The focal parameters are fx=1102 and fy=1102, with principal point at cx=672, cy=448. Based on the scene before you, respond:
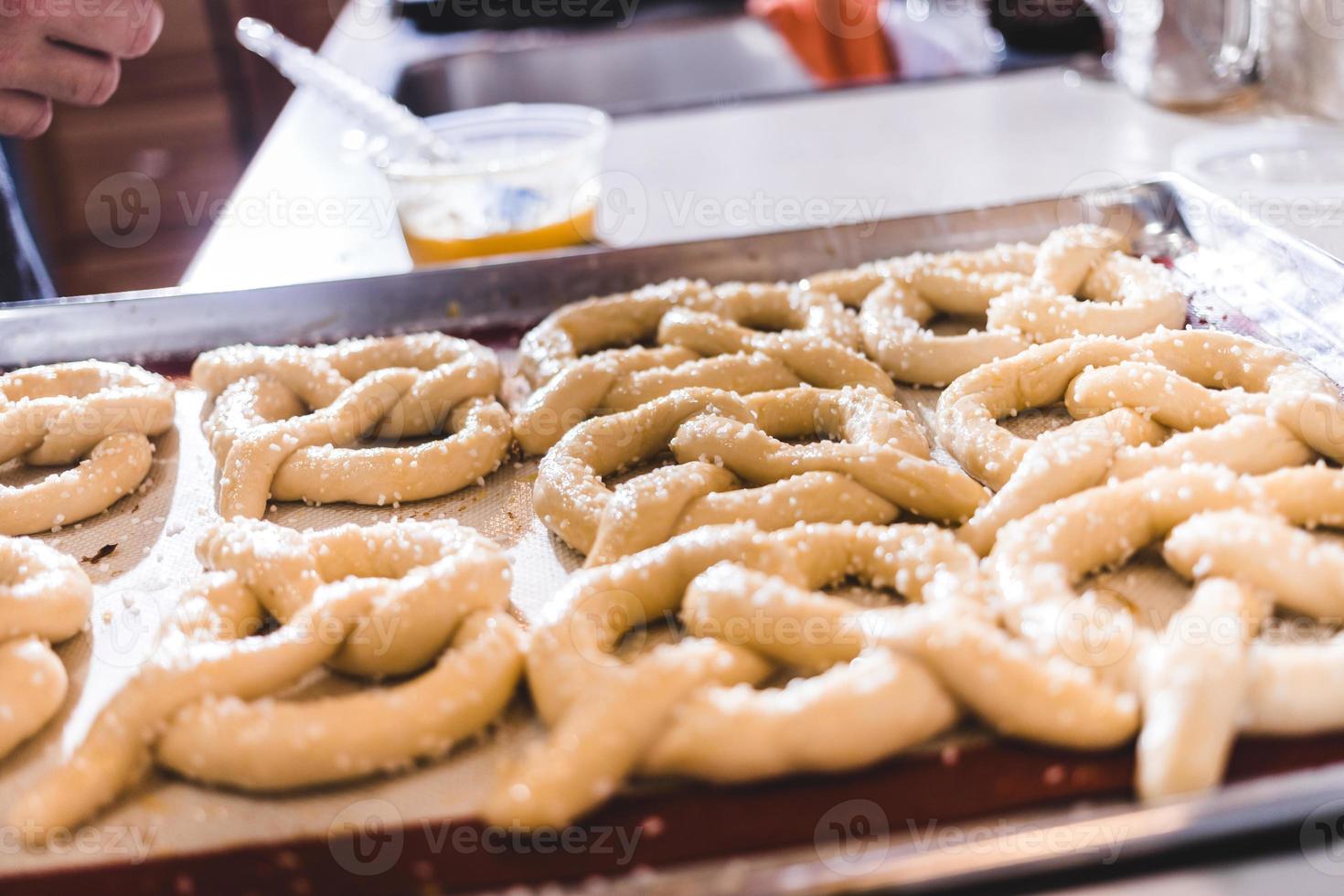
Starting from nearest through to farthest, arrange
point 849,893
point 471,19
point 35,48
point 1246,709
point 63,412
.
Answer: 1. point 849,893
2. point 1246,709
3. point 63,412
4. point 35,48
5. point 471,19

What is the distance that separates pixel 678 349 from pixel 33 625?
0.70 meters

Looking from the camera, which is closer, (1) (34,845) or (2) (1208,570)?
(1) (34,845)

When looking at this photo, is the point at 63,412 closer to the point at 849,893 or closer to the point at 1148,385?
the point at 849,893

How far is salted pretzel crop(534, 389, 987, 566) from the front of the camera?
995 millimetres

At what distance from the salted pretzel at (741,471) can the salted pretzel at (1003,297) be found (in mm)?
121

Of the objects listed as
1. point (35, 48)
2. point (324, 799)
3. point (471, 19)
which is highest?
point (35, 48)

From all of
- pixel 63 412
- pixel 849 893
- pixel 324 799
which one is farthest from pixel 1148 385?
pixel 63 412

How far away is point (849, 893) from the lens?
60 centimetres

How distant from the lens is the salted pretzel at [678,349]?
1218mm

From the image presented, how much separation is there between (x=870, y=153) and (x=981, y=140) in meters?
0.19
